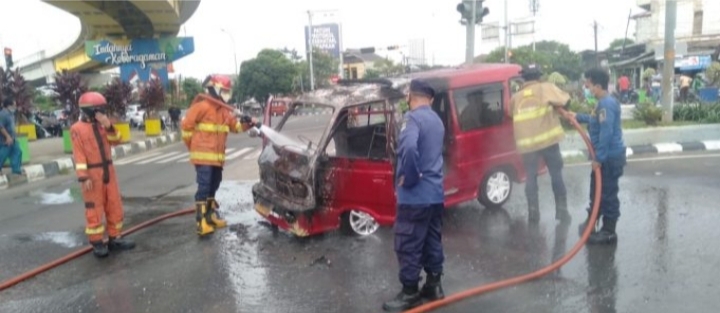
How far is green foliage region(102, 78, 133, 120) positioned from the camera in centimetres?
1966

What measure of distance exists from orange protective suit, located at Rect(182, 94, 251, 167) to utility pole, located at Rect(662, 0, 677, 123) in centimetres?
1140

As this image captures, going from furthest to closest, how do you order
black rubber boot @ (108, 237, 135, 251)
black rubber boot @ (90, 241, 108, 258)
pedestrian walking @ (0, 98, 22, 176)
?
pedestrian walking @ (0, 98, 22, 176) < black rubber boot @ (108, 237, 135, 251) < black rubber boot @ (90, 241, 108, 258)

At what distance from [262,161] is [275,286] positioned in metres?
1.91

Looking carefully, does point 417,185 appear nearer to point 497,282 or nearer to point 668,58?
point 497,282

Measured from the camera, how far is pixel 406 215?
13.6 ft

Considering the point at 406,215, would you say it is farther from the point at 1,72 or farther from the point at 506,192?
the point at 1,72

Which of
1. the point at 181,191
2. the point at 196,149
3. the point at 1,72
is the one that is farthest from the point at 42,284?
the point at 1,72

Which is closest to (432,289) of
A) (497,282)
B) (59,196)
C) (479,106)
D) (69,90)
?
(497,282)

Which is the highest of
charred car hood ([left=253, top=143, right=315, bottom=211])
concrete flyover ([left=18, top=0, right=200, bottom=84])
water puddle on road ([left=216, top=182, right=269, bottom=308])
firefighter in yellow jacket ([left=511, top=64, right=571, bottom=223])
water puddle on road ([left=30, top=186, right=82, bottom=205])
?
concrete flyover ([left=18, top=0, right=200, bottom=84])

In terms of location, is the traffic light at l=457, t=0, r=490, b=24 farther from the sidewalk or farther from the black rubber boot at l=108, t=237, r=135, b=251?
the black rubber boot at l=108, t=237, r=135, b=251

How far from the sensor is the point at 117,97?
65.0ft

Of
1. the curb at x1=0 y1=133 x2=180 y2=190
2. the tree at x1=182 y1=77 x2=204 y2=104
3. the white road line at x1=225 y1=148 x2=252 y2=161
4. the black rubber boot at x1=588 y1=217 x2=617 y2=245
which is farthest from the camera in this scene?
the tree at x1=182 y1=77 x2=204 y2=104

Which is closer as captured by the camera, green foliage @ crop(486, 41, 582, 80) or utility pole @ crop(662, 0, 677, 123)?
utility pole @ crop(662, 0, 677, 123)

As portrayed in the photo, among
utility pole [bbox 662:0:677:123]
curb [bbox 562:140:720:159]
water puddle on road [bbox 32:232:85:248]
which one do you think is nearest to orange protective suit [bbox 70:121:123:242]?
water puddle on road [bbox 32:232:85:248]
